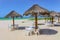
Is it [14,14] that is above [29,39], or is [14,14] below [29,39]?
above

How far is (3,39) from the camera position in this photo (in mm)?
7406

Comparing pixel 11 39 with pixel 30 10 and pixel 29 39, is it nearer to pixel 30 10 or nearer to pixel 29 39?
pixel 29 39

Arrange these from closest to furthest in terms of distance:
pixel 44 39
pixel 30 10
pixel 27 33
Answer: pixel 44 39, pixel 27 33, pixel 30 10

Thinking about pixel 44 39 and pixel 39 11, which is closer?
pixel 44 39

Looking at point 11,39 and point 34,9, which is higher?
point 34,9

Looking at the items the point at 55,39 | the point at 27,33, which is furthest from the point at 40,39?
the point at 27,33

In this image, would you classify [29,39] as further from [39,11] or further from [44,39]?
[39,11]

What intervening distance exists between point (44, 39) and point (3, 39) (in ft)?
7.91

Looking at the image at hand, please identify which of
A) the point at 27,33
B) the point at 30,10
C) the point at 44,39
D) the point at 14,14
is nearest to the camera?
the point at 44,39

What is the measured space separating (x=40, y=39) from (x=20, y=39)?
116cm

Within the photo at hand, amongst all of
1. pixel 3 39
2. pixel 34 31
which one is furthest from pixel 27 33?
pixel 3 39

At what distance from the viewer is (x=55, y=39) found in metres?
7.04

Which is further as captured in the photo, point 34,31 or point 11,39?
point 34,31

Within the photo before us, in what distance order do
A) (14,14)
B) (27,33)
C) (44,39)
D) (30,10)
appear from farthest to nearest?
(14,14) < (30,10) < (27,33) < (44,39)
